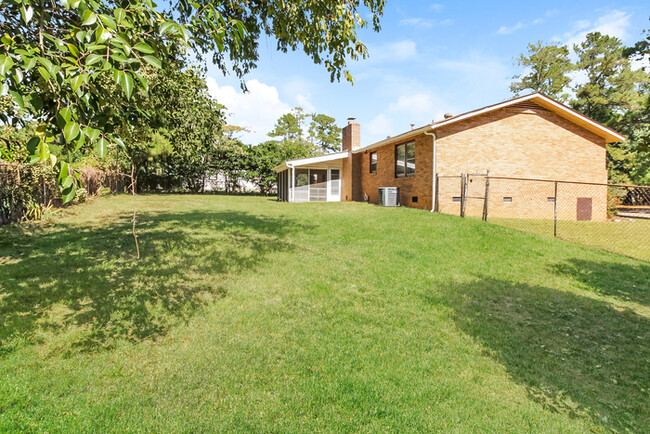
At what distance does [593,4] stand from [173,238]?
47.8ft

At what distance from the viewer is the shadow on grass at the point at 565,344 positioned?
317 centimetres

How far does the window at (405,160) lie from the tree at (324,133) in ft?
119

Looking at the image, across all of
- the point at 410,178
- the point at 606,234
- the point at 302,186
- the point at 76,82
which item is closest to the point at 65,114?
the point at 76,82

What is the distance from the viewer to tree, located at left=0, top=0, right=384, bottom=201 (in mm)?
1719

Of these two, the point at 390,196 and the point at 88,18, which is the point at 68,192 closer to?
the point at 88,18

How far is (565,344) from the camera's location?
417cm

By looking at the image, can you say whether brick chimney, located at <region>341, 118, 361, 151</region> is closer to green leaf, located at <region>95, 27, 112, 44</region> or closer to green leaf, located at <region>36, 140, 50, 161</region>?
green leaf, located at <region>95, 27, 112, 44</region>

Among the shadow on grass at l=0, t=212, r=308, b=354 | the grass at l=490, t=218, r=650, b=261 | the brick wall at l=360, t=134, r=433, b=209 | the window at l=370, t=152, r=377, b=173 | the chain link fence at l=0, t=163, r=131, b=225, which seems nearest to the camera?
the shadow on grass at l=0, t=212, r=308, b=354

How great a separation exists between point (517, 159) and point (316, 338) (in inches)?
576

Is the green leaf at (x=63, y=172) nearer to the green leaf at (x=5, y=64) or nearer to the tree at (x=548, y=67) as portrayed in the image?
the green leaf at (x=5, y=64)

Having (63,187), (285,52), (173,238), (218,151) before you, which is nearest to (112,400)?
(63,187)

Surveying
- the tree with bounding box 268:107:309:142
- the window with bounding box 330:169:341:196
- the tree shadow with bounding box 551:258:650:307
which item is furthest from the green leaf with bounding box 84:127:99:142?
the tree with bounding box 268:107:309:142

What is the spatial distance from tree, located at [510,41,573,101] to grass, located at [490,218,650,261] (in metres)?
26.8

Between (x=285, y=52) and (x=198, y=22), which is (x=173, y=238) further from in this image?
(x=198, y=22)
